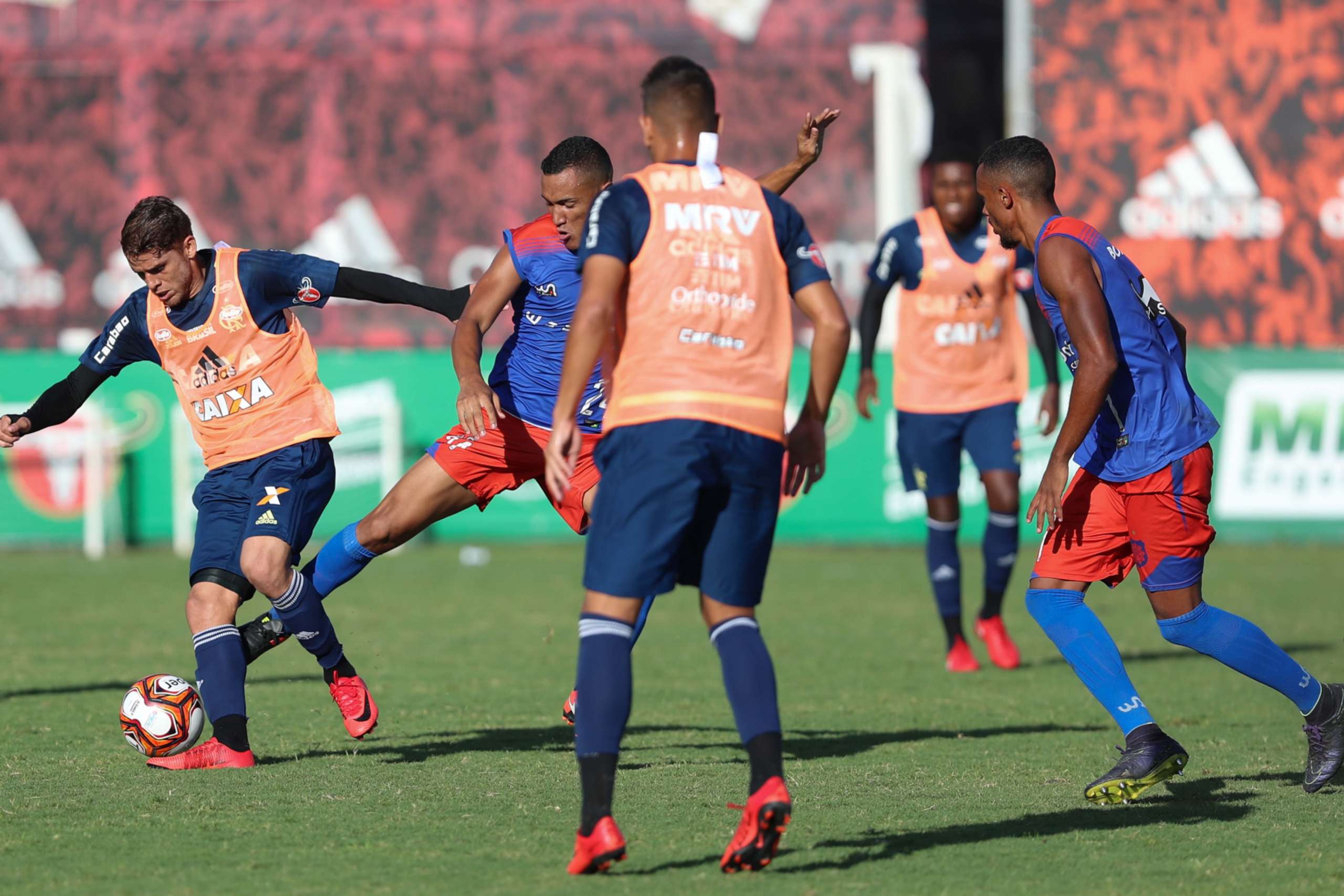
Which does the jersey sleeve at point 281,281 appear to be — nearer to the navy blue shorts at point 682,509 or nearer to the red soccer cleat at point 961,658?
the navy blue shorts at point 682,509

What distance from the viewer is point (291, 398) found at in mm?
6848

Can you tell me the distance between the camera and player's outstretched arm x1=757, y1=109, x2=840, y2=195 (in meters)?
6.61

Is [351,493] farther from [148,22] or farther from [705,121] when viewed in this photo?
[705,121]

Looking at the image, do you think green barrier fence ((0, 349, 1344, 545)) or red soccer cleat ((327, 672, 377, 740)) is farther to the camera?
green barrier fence ((0, 349, 1344, 545))

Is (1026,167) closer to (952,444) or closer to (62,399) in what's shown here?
(62,399)

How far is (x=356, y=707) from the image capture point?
694 cm

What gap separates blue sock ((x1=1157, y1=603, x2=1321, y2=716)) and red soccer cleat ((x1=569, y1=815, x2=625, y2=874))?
2.30 m

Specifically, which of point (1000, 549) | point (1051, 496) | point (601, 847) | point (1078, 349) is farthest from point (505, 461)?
point (1000, 549)

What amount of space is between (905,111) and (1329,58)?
4627 mm

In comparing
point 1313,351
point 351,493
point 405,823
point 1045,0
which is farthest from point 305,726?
point 1045,0

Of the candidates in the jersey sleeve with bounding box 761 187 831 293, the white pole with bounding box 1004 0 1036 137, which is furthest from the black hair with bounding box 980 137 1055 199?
the white pole with bounding box 1004 0 1036 137

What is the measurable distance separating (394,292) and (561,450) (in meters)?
2.13

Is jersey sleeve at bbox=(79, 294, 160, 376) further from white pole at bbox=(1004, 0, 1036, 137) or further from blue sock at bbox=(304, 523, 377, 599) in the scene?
white pole at bbox=(1004, 0, 1036, 137)

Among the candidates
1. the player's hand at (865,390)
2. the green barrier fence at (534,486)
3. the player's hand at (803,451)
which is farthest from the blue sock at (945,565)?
the green barrier fence at (534,486)
